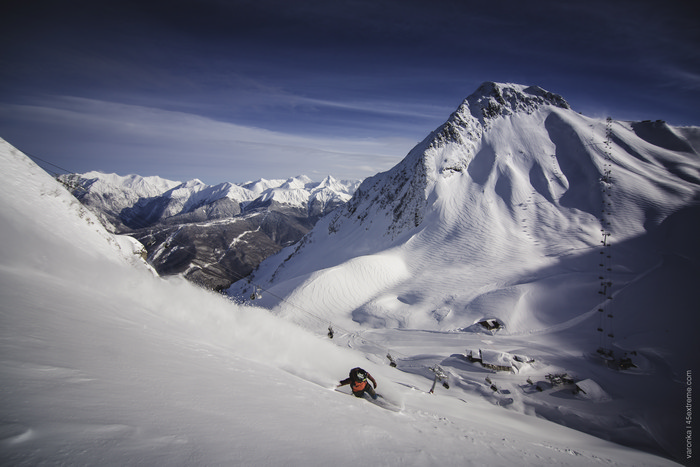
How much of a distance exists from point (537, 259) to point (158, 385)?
52.6 meters

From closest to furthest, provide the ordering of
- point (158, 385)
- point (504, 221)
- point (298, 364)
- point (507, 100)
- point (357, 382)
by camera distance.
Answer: point (158, 385), point (357, 382), point (298, 364), point (504, 221), point (507, 100)

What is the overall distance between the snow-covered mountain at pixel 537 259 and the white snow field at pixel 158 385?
9.64 meters

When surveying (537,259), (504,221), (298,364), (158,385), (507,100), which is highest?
(507,100)

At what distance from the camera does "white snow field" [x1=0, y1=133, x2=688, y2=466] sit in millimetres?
3148

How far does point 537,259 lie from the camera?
44.8 metres

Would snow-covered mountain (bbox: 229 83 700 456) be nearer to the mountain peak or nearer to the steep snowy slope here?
the steep snowy slope

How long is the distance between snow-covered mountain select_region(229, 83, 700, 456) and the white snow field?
379 inches

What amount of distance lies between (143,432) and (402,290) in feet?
141

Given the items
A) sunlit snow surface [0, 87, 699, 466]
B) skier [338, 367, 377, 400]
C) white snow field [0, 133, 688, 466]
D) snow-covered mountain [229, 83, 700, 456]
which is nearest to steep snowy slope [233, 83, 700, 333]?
snow-covered mountain [229, 83, 700, 456]

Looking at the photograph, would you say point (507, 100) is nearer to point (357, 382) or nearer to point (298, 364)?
point (298, 364)

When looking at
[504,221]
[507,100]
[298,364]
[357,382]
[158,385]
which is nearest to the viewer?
[158,385]

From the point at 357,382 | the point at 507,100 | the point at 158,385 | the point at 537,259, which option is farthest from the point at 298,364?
the point at 507,100

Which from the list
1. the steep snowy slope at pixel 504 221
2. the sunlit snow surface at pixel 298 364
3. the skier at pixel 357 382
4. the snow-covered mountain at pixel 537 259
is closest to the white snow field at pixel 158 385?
the sunlit snow surface at pixel 298 364

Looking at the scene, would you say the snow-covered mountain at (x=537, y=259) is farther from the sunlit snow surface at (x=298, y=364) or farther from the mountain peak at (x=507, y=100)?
the mountain peak at (x=507, y=100)
